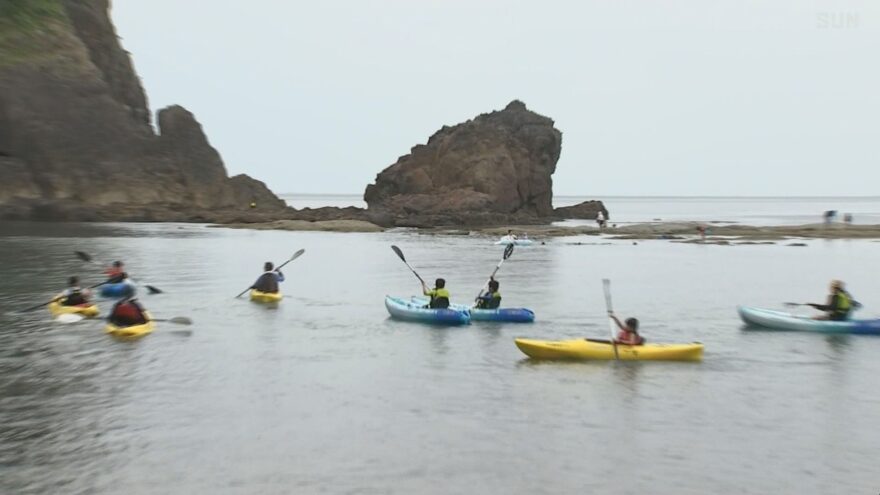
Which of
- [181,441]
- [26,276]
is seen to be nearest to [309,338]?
[181,441]

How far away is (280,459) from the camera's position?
11836 millimetres

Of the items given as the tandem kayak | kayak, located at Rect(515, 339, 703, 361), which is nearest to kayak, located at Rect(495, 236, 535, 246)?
the tandem kayak

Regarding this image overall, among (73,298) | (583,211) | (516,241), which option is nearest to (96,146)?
(516,241)

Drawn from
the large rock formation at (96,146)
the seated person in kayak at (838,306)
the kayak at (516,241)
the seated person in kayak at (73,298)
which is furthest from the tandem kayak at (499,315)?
the large rock formation at (96,146)

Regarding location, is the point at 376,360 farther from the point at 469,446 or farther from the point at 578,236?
the point at 578,236

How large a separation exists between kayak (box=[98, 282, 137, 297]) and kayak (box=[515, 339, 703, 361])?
652 inches

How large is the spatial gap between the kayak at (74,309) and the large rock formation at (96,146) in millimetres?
68730

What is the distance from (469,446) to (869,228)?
75.5 meters

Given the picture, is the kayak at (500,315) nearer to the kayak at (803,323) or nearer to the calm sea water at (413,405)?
the calm sea water at (413,405)

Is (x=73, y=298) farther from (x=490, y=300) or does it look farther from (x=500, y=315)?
(x=500, y=315)

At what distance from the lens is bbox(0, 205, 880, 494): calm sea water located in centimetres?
1127

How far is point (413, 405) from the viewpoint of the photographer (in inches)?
590

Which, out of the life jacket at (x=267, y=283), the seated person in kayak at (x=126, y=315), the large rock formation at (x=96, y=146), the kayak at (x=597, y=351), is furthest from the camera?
the large rock formation at (x=96, y=146)

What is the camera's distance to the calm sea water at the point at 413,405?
444 inches
